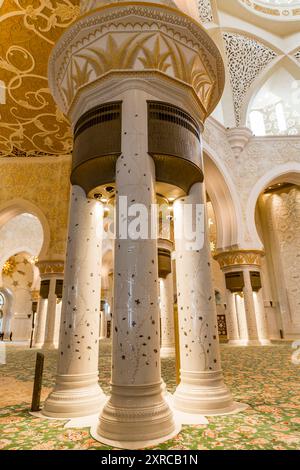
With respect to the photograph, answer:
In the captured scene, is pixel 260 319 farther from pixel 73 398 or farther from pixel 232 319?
pixel 73 398

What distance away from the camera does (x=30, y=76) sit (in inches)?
231

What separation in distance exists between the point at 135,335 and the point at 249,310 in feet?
25.4

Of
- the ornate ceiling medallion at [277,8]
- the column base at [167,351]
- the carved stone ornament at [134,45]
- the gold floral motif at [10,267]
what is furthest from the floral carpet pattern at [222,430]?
the gold floral motif at [10,267]

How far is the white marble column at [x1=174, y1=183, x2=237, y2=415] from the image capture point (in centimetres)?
213

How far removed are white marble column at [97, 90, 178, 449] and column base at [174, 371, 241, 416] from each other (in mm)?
375

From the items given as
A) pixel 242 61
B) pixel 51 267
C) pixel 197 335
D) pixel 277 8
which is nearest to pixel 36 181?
pixel 51 267

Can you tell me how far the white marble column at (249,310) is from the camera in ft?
28.2

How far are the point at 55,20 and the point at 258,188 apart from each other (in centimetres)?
743

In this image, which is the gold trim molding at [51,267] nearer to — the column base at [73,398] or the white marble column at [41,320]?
the white marble column at [41,320]

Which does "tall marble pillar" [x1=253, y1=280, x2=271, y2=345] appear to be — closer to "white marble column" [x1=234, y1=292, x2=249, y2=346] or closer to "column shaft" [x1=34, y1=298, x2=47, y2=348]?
"white marble column" [x1=234, y1=292, x2=249, y2=346]

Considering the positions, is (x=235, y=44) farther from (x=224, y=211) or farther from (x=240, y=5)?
(x=224, y=211)

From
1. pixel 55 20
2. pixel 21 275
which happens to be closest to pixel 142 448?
pixel 55 20

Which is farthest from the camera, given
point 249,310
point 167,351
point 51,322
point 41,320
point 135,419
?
point 41,320

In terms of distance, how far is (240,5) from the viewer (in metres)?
10.5
